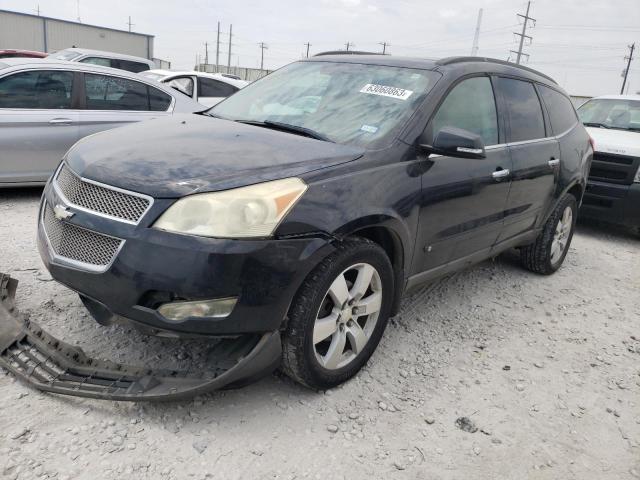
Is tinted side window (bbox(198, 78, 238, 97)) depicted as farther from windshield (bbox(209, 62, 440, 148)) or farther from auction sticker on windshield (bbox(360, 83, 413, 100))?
auction sticker on windshield (bbox(360, 83, 413, 100))

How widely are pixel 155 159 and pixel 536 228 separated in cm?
332

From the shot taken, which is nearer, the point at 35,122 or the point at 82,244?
the point at 82,244

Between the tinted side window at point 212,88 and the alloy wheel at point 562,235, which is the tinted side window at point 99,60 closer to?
the tinted side window at point 212,88

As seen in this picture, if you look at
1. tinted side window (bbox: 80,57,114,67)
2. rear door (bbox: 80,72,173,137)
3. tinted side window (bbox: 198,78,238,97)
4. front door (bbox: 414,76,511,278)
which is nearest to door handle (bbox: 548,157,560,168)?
front door (bbox: 414,76,511,278)

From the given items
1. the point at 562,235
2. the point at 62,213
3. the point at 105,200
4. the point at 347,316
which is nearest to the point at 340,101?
the point at 347,316

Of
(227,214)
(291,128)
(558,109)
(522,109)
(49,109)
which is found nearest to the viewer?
(227,214)

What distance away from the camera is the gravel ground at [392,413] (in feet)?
7.38

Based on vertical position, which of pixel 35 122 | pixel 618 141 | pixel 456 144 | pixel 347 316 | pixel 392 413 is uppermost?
pixel 456 144

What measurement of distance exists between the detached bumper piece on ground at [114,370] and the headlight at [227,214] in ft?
1.66

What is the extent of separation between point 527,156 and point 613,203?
10.6ft

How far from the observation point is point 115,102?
618cm

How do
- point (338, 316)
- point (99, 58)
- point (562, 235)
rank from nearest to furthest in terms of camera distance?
point (338, 316) < point (562, 235) < point (99, 58)

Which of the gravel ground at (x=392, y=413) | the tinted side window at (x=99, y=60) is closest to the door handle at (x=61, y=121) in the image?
the gravel ground at (x=392, y=413)

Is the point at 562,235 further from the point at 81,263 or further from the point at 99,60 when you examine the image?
the point at 99,60
